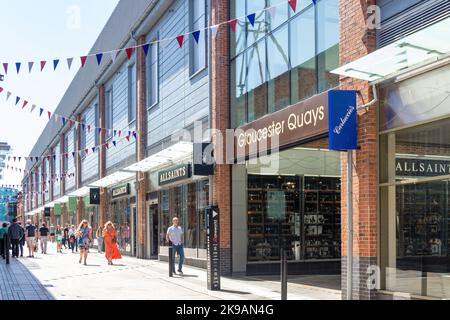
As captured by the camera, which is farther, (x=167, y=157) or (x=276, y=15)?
(x=167, y=157)

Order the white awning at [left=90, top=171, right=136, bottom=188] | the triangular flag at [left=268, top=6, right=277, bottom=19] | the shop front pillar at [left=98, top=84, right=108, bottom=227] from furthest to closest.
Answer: the shop front pillar at [left=98, top=84, right=108, bottom=227], the white awning at [left=90, top=171, right=136, bottom=188], the triangular flag at [left=268, top=6, right=277, bottom=19]

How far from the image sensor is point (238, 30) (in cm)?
1784

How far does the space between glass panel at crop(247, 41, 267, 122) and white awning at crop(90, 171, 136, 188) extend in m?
12.7

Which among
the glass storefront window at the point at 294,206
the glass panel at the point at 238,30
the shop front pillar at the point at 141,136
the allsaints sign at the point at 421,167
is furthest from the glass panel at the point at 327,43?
the shop front pillar at the point at 141,136

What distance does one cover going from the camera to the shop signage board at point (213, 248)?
1366 cm

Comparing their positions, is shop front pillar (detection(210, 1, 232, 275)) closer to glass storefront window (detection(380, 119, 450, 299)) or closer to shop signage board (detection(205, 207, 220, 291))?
shop signage board (detection(205, 207, 220, 291))

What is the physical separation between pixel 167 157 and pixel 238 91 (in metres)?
5.71

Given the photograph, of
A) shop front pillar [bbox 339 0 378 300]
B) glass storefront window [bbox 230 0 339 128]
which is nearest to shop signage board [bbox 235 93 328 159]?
→ glass storefront window [bbox 230 0 339 128]

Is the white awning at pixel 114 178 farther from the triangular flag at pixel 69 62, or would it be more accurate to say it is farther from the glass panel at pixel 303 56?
the glass panel at pixel 303 56

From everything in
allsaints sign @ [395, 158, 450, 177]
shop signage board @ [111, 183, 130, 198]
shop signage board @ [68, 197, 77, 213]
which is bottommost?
shop signage board @ [68, 197, 77, 213]

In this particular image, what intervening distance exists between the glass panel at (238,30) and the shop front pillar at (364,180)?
617cm

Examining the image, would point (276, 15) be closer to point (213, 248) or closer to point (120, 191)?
point (213, 248)

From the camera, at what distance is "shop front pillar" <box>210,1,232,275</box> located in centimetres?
1792

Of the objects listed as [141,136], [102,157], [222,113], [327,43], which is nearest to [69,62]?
[222,113]
